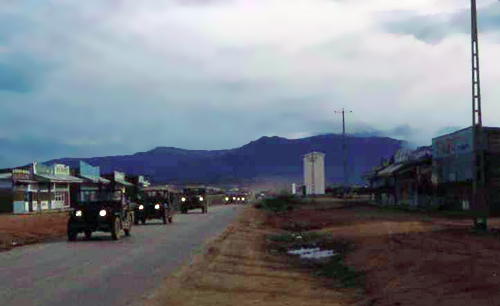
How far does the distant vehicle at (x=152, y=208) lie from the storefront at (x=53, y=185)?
27.1 meters

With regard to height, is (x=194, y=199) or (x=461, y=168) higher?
(x=461, y=168)

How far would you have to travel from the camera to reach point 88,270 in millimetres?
15953

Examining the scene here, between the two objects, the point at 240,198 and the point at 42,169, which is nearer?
the point at 42,169

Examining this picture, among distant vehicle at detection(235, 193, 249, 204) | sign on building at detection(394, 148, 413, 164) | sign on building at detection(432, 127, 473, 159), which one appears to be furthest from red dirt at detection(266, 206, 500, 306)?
distant vehicle at detection(235, 193, 249, 204)

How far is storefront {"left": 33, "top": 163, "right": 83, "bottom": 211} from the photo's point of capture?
220 ft

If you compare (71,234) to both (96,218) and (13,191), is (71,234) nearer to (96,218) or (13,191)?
(96,218)

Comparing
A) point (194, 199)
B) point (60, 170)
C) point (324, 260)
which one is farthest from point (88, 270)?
point (60, 170)

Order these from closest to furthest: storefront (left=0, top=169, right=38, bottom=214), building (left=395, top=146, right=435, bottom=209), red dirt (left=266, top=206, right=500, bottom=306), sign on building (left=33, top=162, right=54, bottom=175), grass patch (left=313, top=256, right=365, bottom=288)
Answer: red dirt (left=266, top=206, right=500, bottom=306)
grass patch (left=313, top=256, right=365, bottom=288)
building (left=395, top=146, right=435, bottom=209)
storefront (left=0, top=169, right=38, bottom=214)
sign on building (left=33, top=162, right=54, bottom=175)

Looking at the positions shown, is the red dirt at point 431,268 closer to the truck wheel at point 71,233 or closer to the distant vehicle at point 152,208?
the truck wheel at point 71,233

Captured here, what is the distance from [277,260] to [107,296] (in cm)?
851

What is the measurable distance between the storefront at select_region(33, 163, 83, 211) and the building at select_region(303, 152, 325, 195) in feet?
173

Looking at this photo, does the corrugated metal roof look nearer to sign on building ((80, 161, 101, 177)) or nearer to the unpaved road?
sign on building ((80, 161, 101, 177))

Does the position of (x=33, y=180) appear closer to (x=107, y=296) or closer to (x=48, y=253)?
(x=48, y=253)

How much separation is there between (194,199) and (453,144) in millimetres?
26925
